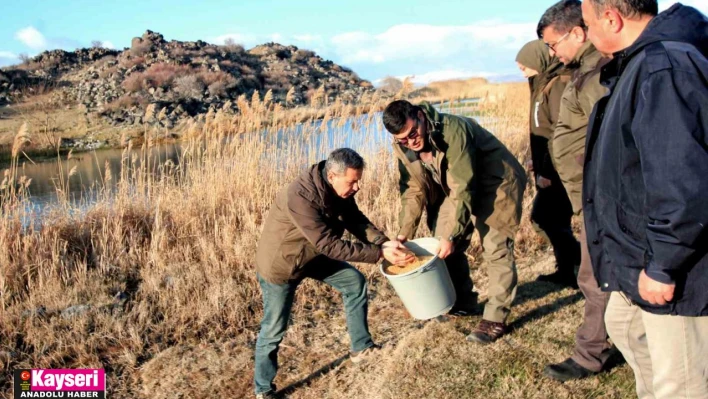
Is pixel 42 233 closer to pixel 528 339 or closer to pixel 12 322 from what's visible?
pixel 12 322

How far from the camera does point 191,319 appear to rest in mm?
4387

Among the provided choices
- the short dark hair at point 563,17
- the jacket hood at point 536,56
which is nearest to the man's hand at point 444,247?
the short dark hair at point 563,17

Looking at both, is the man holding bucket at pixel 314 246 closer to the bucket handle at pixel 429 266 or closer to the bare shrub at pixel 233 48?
the bucket handle at pixel 429 266

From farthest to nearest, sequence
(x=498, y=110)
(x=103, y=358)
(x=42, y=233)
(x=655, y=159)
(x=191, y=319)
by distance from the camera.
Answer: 1. (x=498, y=110)
2. (x=42, y=233)
3. (x=191, y=319)
4. (x=103, y=358)
5. (x=655, y=159)

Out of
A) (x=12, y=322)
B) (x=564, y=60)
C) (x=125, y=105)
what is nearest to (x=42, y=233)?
(x=12, y=322)

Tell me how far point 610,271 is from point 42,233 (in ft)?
17.2

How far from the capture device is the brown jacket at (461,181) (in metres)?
3.39

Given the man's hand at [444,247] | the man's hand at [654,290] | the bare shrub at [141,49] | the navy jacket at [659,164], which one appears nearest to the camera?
the navy jacket at [659,164]

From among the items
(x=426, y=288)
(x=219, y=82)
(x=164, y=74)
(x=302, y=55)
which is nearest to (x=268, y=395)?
(x=426, y=288)

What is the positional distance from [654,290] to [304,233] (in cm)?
188

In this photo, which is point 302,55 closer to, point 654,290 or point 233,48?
point 233,48

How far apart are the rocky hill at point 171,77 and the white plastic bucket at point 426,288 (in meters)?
15.5

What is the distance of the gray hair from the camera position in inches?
119

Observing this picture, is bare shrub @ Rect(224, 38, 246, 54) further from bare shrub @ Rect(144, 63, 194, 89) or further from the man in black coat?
the man in black coat
